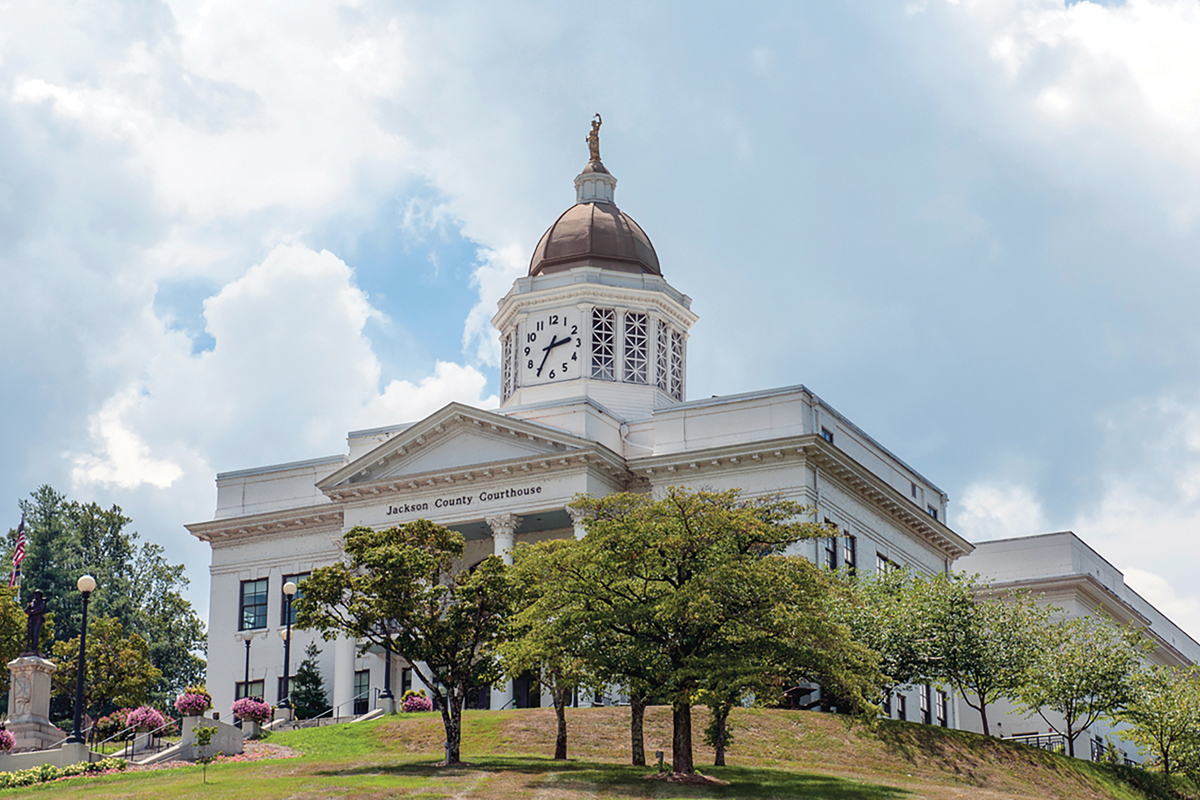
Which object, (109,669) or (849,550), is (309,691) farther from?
(849,550)

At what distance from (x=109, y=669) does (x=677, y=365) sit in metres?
29.0

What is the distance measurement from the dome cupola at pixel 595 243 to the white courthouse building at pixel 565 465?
97mm

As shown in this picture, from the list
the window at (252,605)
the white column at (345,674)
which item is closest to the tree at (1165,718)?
the white column at (345,674)

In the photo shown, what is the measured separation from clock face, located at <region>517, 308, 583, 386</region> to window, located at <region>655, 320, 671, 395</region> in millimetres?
3951

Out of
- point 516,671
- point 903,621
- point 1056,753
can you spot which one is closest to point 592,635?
point 516,671

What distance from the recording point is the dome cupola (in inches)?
2835

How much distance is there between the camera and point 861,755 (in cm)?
4494

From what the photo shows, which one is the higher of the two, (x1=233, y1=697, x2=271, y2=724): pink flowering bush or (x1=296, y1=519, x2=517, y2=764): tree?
(x1=296, y1=519, x2=517, y2=764): tree

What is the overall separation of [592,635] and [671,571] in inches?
102

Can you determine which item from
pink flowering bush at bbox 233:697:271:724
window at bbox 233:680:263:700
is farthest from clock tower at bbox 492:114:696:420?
pink flowering bush at bbox 233:697:271:724

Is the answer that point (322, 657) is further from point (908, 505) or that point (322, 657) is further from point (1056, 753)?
point (1056, 753)

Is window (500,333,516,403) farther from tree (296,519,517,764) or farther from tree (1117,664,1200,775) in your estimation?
tree (1117,664,1200,775)

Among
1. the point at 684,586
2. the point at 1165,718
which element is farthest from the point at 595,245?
the point at 684,586

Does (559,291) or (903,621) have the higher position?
(559,291)
